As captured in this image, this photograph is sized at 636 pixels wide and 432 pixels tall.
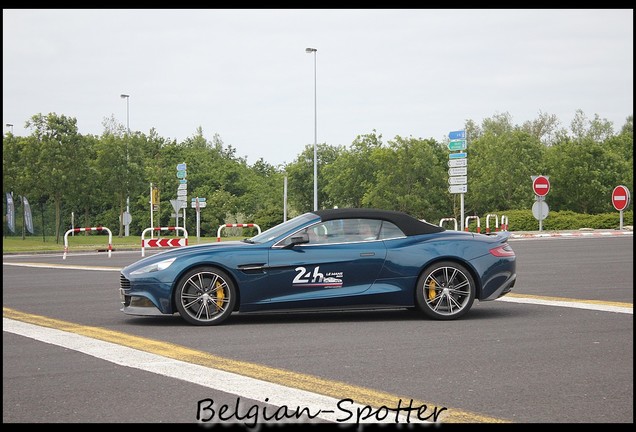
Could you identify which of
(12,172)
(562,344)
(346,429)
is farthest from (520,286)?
(12,172)

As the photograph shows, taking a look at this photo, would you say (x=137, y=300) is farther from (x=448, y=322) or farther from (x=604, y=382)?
(x=604, y=382)

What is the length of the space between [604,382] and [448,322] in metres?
3.75

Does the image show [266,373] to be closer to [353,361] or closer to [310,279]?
[353,361]

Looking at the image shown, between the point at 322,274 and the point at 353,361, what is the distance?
280cm

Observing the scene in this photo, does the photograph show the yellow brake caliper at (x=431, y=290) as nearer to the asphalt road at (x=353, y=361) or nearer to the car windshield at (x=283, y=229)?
the asphalt road at (x=353, y=361)

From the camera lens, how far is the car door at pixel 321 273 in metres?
10.7


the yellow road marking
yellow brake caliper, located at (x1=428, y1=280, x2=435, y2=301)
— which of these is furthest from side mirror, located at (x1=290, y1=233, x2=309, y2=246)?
the yellow road marking

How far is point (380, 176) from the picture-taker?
7388 centimetres

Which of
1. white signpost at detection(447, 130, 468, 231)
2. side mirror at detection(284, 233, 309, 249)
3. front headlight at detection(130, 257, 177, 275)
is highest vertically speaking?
white signpost at detection(447, 130, 468, 231)

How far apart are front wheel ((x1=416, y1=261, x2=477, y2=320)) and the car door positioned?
580mm

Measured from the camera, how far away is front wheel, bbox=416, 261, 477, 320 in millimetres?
10789

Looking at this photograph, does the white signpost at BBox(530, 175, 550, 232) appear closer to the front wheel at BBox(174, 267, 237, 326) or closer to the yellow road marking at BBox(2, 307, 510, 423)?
the front wheel at BBox(174, 267, 237, 326)

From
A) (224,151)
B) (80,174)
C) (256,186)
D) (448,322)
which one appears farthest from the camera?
(224,151)

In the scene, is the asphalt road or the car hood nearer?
the asphalt road
